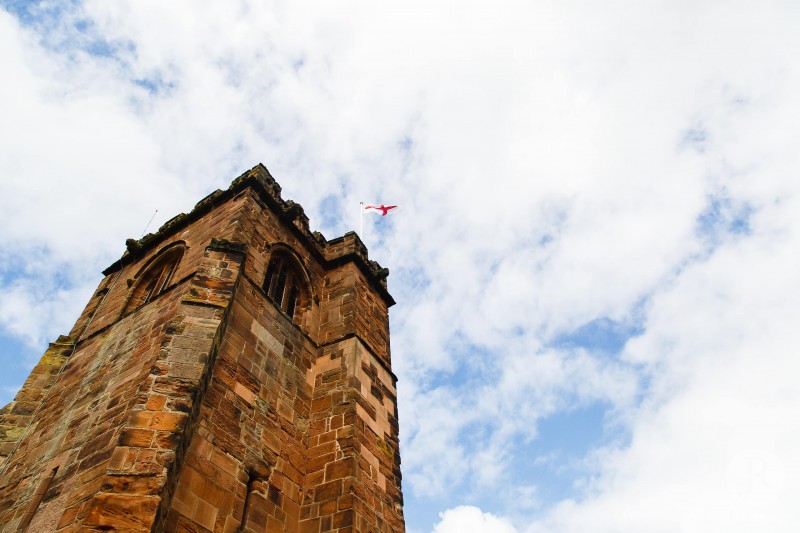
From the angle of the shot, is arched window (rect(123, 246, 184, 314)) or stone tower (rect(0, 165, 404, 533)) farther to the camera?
arched window (rect(123, 246, 184, 314))

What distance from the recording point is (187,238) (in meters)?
11.5

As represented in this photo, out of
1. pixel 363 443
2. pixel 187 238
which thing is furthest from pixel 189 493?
pixel 187 238

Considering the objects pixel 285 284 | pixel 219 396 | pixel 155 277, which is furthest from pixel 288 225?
pixel 219 396

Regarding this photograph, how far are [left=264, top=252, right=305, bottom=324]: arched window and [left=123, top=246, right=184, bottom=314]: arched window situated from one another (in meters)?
2.02

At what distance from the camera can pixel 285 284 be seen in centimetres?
1150


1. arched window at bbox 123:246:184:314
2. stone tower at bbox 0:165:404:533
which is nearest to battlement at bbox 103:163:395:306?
stone tower at bbox 0:165:404:533

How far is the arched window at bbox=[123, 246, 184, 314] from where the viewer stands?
11.1 m

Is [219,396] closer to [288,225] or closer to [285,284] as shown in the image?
[285,284]

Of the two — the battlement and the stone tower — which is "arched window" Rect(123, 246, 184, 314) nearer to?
the stone tower

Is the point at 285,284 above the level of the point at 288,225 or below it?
below

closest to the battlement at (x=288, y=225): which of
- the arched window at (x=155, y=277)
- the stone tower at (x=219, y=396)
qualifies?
the stone tower at (x=219, y=396)

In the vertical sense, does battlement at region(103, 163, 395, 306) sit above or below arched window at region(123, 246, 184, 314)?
above

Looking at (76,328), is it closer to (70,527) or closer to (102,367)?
(102,367)

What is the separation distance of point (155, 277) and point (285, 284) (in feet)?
9.60
